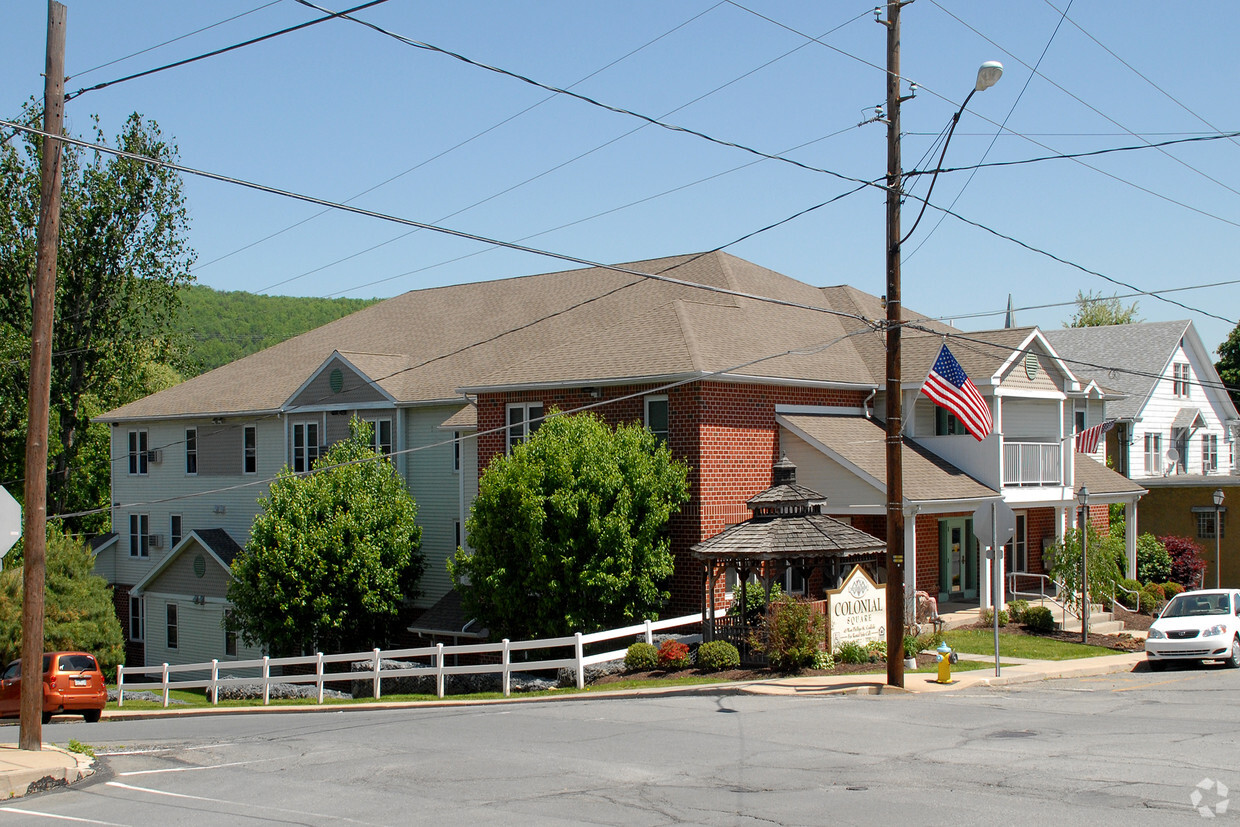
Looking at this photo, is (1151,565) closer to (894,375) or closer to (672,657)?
(672,657)

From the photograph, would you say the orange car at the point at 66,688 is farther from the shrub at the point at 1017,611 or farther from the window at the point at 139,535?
the shrub at the point at 1017,611

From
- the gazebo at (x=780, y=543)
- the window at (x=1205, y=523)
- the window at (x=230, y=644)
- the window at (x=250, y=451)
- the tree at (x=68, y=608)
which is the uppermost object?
the window at (x=250, y=451)

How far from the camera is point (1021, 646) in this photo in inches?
951

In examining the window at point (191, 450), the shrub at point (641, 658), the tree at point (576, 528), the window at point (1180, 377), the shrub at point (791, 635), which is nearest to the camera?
the shrub at point (791, 635)

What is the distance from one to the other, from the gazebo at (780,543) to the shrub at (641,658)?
4.02ft

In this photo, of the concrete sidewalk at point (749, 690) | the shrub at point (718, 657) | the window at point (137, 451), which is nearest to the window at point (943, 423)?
the concrete sidewalk at point (749, 690)

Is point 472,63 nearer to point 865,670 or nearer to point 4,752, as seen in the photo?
point 4,752

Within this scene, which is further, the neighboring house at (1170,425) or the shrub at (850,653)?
the neighboring house at (1170,425)

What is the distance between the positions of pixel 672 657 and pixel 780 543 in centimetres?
307

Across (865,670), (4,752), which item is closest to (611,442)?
(865,670)

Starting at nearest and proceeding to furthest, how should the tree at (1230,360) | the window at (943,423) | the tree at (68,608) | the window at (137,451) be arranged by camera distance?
the window at (943,423), the tree at (68,608), the window at (137,451), the tree at (1230,360)

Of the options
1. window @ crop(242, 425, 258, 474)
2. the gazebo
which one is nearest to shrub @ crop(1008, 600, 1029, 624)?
the gazebo

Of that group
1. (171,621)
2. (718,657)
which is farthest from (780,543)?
(171,621)

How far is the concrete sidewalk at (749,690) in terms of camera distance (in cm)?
1250
